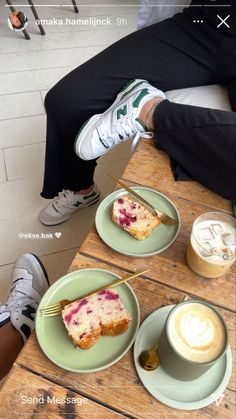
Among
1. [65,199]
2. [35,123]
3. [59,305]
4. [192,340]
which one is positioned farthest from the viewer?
[35,123]

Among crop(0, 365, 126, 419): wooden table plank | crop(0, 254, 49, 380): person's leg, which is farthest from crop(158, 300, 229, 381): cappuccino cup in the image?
crop(0, 254, 49, 380): person's leg

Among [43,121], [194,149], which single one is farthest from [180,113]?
[43,121]

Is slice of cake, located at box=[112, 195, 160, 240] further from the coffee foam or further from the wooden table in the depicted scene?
the coffee foam

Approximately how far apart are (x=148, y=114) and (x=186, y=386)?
571mm

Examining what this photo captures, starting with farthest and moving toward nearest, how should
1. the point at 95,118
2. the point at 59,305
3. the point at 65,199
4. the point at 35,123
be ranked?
the point at 35,123 < the point at 65,199 < the point at 95,118 < the point at 59,305

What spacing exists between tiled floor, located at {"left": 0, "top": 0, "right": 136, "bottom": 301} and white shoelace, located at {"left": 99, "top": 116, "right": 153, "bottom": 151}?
470 millimetres

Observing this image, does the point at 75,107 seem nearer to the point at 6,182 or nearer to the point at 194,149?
the point at 194,149

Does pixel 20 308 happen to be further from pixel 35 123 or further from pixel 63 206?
pixel 35 123

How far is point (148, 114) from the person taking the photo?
0.82 m

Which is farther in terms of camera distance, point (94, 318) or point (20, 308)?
point (20, 308)

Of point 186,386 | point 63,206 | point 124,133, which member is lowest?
point 63,206

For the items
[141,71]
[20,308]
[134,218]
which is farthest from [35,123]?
[134,218]

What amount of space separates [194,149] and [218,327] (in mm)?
414

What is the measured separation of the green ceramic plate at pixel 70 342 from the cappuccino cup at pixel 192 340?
0.08 meters
